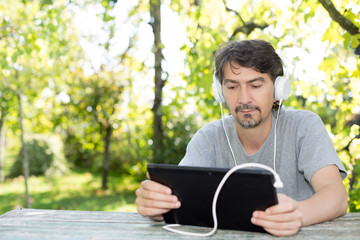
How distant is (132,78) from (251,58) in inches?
209

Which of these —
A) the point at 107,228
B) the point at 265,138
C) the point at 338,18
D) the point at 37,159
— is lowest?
the point at 37,159

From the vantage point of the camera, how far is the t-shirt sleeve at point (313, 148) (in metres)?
1.75

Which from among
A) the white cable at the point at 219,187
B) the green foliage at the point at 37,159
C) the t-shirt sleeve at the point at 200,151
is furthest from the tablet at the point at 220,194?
the green foliage at the point at 37,159

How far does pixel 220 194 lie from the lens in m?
1.33

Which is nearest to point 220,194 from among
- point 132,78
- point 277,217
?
point 277,217

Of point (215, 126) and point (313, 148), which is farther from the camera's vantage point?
point (215, 126)

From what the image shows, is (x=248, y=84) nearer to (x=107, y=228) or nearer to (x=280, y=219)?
(x=280, y=219)

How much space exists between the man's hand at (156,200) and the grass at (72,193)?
5.02m

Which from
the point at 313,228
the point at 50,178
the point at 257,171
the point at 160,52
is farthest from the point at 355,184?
the point at 50,178

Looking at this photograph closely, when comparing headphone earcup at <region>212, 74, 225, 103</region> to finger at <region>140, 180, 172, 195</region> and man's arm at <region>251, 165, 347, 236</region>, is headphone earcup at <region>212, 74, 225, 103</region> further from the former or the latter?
finger at <region>140, 180, 172, 195</region>

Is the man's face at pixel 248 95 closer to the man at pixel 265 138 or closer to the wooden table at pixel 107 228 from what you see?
the man at pixel 265 138

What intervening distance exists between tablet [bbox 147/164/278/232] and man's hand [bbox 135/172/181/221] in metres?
0.02

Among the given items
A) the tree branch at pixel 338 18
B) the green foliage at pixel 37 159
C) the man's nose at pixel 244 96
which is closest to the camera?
the man's nose at pixel 244 96

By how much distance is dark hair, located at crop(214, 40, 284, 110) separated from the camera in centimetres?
199
